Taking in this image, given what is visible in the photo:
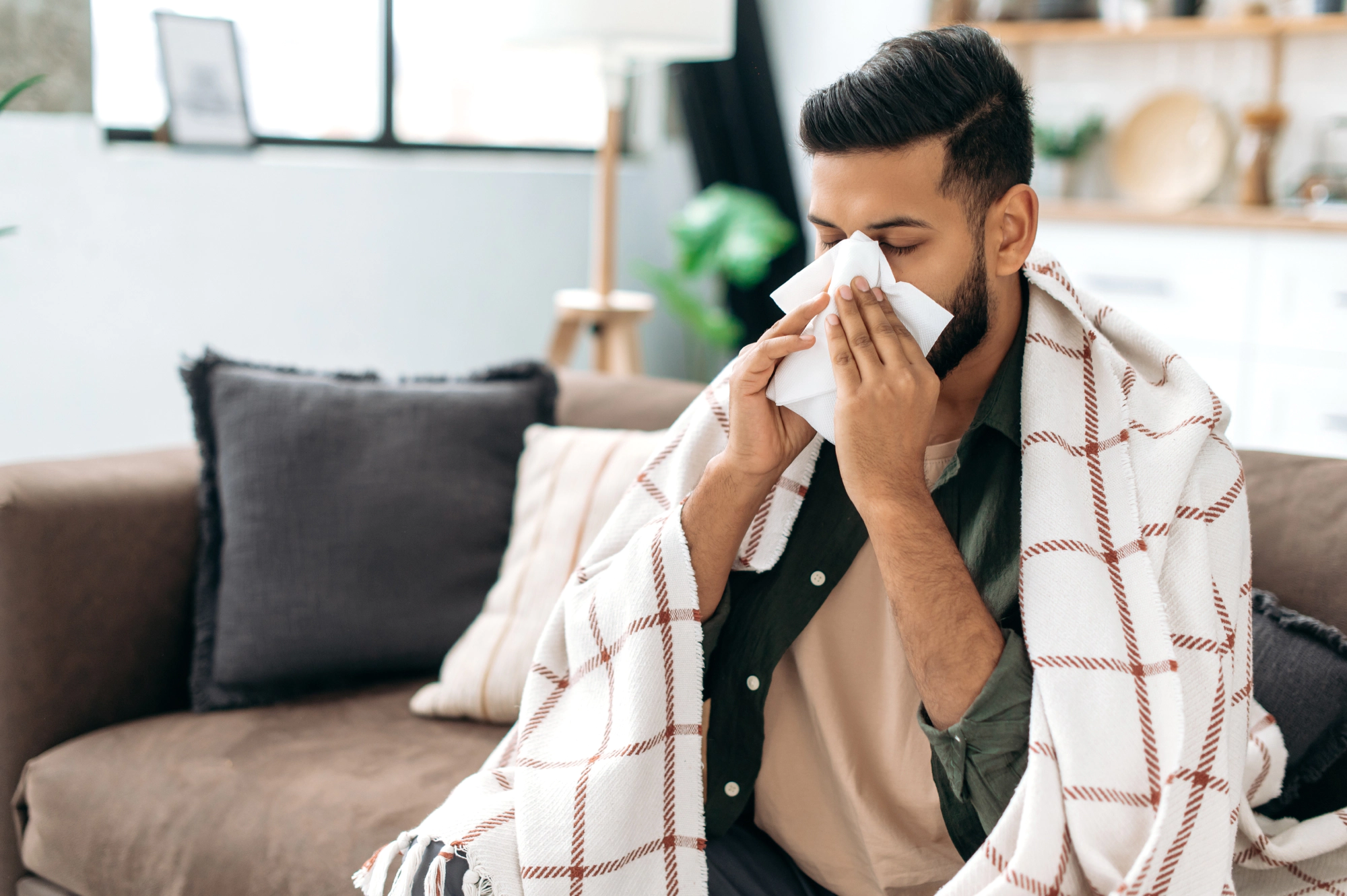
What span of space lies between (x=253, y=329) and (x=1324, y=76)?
318 cm

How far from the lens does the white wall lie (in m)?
2.54

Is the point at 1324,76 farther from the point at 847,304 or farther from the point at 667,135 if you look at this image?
the point at 847,304

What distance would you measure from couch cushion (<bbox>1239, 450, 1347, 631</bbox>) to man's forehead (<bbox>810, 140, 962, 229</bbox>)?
57 centimetres

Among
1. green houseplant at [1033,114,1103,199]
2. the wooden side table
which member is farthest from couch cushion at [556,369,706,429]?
green houseplant at [1033,114,1103,199]

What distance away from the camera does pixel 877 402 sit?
998 mm

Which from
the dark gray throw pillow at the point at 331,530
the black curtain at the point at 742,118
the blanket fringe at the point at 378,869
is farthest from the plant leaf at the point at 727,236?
the blanket fringe at the point at 378,869

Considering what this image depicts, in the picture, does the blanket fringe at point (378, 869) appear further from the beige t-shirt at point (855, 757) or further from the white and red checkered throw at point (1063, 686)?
the beige t-shirt at point (855, 757)

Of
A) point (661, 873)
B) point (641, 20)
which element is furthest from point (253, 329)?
point (661, 873)

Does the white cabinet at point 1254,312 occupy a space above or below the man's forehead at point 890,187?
below

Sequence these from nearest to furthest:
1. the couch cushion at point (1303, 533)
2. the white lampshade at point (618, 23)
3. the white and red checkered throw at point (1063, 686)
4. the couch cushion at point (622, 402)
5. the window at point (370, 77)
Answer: the white and red checkered throw at point (1063, 686), the couch cushion at point (1303, 533), the couch cushion at point (622, 402), the white lampshade at point (618, 23), the window at point (370, 77)

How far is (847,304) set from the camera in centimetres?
102

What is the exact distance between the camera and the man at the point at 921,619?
2.95 ft

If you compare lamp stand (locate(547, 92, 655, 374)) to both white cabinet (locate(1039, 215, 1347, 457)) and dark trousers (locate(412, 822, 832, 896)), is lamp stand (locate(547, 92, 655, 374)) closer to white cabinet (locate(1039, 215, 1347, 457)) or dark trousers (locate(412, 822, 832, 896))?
white cabinet (locate(1039, 215, 1347, 457))

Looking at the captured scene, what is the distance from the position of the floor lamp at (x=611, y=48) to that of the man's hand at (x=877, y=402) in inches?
62.7
